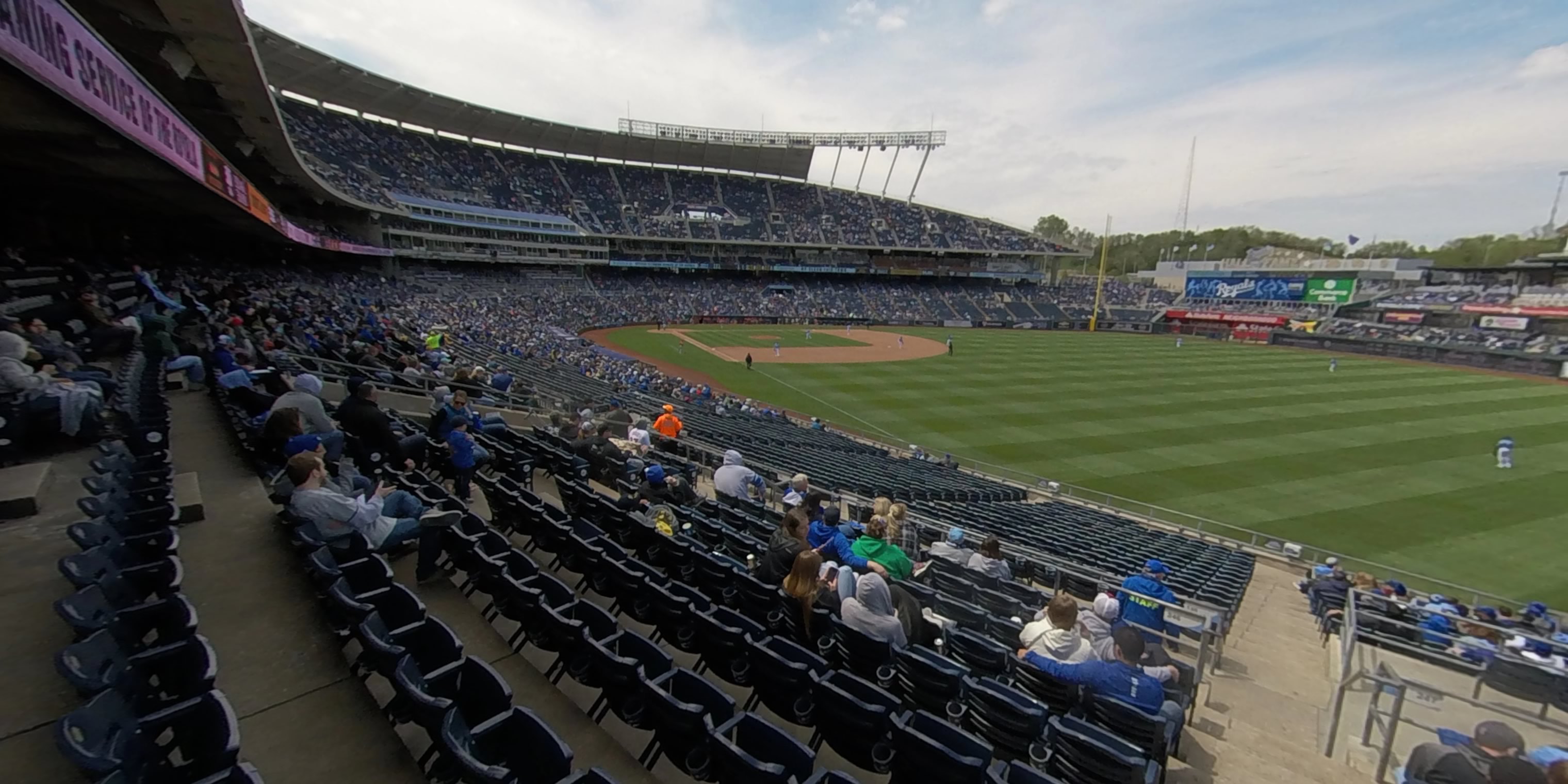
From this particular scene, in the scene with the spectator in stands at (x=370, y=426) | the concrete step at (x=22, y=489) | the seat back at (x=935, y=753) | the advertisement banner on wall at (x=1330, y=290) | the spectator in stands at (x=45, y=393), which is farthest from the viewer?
the advertisement banner on wall at (x=1330, y=290)

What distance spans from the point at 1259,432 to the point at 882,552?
24.6 meters

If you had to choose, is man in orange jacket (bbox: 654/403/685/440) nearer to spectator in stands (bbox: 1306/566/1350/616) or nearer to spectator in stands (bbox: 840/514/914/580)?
spectator in stands (bbox: 840/514/914/580)

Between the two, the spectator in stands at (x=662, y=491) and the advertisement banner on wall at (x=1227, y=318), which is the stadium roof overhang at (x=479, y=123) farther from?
the advertisement banner on wall at (x=1227, y=318)

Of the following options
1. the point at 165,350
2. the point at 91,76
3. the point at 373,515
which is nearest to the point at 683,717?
the point at 373,515

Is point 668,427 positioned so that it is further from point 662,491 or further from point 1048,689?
point 1048,689

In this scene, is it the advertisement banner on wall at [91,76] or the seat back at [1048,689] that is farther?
the seat back at [1048,689]

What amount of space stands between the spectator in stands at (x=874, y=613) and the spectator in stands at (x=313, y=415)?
5060 mm

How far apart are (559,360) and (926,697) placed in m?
26.8

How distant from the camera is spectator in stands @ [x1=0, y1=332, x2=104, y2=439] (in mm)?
6418

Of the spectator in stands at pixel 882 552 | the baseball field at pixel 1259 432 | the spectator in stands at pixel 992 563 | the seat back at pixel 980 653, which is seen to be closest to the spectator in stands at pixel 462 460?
the spectator in stands at pixel 882 552

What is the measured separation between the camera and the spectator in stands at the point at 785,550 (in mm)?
5527

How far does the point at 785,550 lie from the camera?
5539 millimetres

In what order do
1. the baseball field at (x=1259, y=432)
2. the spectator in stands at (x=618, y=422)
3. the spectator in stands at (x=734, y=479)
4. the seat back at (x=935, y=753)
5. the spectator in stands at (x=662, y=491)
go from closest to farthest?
the seat back at (x=935, y=753)
the spectator in stands at (x=662, y=491)
the spectator in stands at (x=734, y=479)
the spectator in stands at (x=618, y=422)
the baseball field at (x=1259, y=432)

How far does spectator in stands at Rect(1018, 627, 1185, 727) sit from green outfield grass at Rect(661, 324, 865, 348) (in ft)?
134
